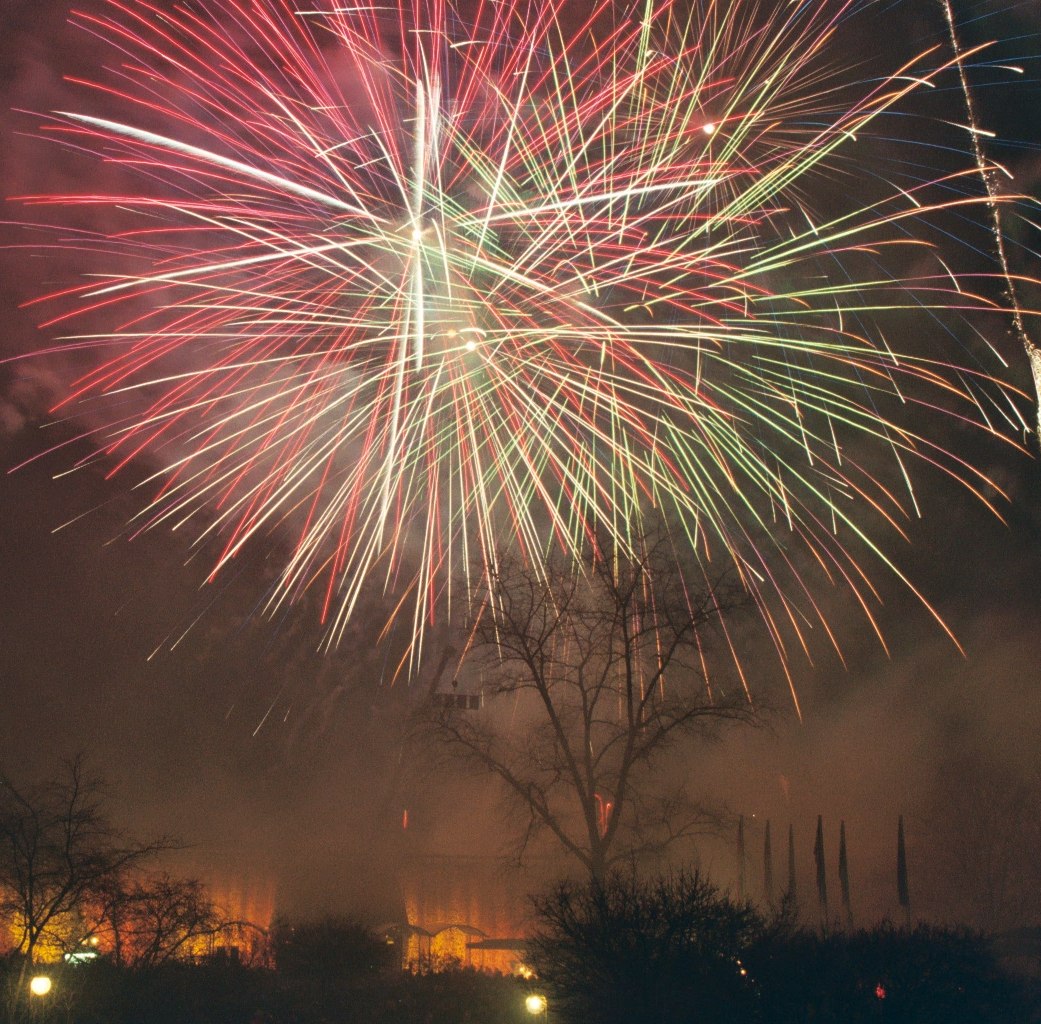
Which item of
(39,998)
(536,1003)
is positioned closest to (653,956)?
(536,1003)

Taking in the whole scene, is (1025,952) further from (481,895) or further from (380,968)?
(481,895)

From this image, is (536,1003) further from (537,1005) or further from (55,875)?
(55,875)

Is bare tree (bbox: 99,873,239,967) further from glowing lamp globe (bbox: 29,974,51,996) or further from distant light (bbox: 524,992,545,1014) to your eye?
distant light (bbox: 524,992,545,1014)

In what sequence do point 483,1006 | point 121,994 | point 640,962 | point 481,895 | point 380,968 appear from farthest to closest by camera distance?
point 481,895
point 380,968
point 121,994
point 483,1006
point 640,962

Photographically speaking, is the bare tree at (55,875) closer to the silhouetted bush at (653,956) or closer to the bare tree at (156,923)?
the bare tree at (156,923)

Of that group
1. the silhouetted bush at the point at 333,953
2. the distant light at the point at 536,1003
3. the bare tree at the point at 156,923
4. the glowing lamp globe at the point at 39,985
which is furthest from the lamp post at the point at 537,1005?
the bare tree at the point at 156,923

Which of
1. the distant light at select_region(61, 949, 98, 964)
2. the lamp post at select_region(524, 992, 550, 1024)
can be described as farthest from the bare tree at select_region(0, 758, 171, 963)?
the lamp post at select_region(524, 992, 550, 1024)

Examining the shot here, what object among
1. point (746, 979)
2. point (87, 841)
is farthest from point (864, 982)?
point (87, 841)

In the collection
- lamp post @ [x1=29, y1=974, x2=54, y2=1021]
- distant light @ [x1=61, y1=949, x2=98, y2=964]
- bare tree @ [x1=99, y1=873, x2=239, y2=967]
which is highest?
bare tree @ [x1=99, y1=873, x2=239, y2=967]
